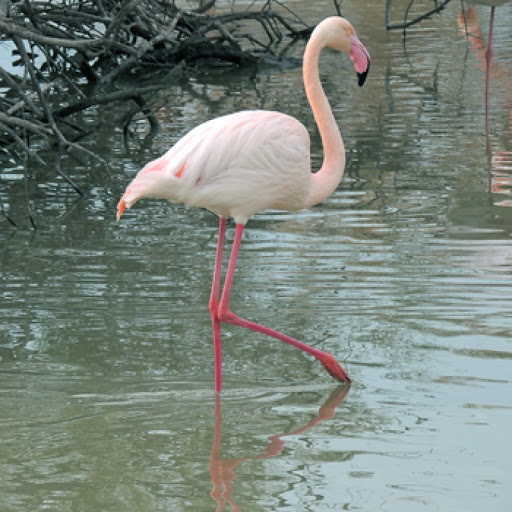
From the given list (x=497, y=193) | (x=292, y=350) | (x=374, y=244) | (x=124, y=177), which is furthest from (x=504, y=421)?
(x=124, y=177)

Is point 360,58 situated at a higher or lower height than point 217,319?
higher

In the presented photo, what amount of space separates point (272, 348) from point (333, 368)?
550 millimetres

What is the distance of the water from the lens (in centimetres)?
362

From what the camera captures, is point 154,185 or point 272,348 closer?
point 154,185

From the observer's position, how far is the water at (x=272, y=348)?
142 inches

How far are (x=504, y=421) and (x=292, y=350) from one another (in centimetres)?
116

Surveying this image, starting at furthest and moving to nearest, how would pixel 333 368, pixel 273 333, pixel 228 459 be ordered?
pixel 273 333 < pixel 333 368 < pixel 228 459

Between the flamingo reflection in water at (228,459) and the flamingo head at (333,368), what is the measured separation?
0.15 feet

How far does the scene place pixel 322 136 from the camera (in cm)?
455

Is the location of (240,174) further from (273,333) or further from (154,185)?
(273,333)

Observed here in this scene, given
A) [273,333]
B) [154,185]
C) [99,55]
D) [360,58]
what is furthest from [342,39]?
[99,55]

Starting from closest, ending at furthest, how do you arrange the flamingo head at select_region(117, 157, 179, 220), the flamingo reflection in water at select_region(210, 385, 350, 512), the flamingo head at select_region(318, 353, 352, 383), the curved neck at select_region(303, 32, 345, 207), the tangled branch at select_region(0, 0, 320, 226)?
the flamingo reflection in water at select_region(210, 385, 350, 512) → the flamingo head at select_region(117, 157, 179, 220) → the flamingo head at select_region(318, 353, 352, 383) → the curved neck at select_region(303, 32, 345, 207) → the tangled branch at select_region(0, 0, 320, 226)

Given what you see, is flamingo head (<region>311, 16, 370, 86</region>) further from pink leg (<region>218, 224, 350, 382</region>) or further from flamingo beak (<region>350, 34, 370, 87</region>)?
pink leg (<region>218, 224, 350, 382</region>)

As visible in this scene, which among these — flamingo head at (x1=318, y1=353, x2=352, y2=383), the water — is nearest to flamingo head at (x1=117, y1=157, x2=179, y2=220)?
the water
